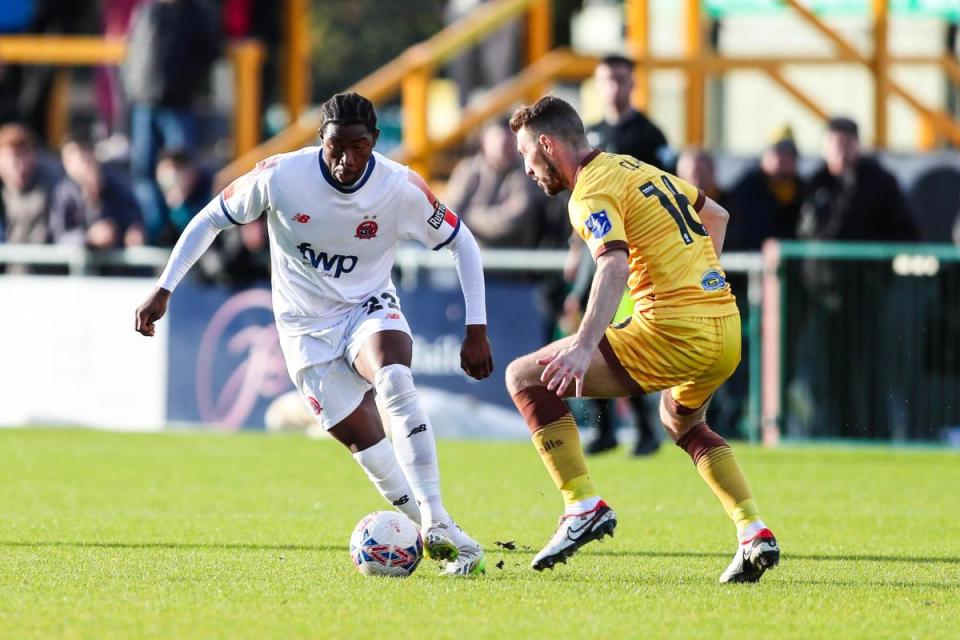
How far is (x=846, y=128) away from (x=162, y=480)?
6055 mm

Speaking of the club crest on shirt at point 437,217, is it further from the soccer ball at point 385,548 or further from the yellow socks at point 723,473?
the yellow socks at point 723,473

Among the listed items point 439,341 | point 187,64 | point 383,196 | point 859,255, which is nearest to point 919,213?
point 859,255

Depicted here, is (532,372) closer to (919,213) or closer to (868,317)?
(868,317)

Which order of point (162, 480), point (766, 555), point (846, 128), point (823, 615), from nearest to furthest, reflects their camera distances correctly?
point (823, 615) < point (766, 555) < point (162, 480) < point (846, 128)

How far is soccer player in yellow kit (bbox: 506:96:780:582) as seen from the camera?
773cm

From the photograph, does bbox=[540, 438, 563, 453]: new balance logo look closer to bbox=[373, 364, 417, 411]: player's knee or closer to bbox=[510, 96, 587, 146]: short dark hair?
bbox=[373, 364, 417, 411]: player's knee

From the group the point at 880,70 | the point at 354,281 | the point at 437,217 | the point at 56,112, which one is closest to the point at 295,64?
the point at 56,112

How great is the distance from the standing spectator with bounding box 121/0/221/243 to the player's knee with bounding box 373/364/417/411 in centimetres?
975

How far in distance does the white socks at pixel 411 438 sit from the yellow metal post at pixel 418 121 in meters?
9.69

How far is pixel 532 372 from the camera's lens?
796 centimetres

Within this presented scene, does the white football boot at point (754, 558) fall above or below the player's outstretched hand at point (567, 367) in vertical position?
below

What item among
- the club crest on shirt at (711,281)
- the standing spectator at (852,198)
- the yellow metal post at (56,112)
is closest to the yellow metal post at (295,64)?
the yellow metal post at (56,112)

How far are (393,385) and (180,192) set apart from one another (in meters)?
9.47

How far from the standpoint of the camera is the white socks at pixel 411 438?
26.1ft
